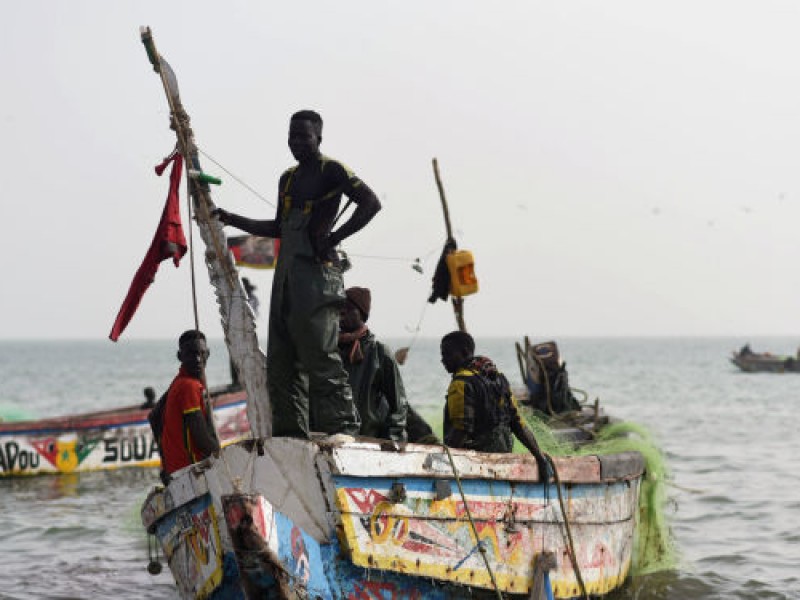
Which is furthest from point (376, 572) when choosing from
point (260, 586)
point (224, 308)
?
point (224, 308)

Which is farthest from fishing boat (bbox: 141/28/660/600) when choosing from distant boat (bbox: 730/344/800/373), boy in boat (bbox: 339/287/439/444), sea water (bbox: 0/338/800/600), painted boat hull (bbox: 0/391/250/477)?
distant boat (bbox: 730/344/800/373)

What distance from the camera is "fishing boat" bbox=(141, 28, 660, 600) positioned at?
5492mm

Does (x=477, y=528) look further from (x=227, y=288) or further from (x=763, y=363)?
(x=763, y=363)

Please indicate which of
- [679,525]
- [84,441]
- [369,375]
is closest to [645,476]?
[369,375]

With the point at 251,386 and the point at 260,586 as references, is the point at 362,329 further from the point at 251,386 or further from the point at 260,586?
the point at 260,586

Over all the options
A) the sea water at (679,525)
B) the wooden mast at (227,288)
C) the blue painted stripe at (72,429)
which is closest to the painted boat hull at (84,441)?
the blue painted stripe at (72,429)

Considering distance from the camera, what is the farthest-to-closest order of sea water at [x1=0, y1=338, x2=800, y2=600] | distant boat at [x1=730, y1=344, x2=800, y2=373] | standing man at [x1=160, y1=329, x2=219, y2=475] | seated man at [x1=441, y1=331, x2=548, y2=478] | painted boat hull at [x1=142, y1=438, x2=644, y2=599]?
distant boat at [x1=730, y1=344, x2=800, y2=373]
sea water at [x1=0, y1=338, x2=800, y2=600]
seated man at [x1=441, y1=331, x2=548, y2=478]
standing man at [x1=160, y1=329, x2=219, y2=475]
painted boat hull at [x1=142, y1=438, x2=644, y2=599]

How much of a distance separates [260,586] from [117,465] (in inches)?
581

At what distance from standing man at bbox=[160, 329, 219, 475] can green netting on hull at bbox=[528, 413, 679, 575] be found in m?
2.98

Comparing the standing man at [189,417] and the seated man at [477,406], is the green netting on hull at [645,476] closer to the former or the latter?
the seated man at [477,406]

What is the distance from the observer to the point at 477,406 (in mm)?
7062

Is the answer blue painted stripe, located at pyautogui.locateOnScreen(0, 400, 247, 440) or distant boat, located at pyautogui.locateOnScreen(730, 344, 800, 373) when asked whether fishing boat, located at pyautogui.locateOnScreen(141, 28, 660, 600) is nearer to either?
blue painted stripe, located at pyautogui.locateOnScreen(0, 400, 247, 440)

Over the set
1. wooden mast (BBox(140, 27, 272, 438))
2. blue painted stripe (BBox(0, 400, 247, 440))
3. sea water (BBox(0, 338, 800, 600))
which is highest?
wooden mast (BBox(140, 27, 272, 438))

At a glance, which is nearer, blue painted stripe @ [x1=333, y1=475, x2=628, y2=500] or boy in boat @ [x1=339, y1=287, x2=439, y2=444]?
blue painted stripe @ [x1=333, y1=475, x2=628, y2=500]
